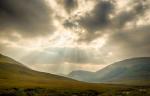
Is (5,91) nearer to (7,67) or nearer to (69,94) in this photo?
(69,94)

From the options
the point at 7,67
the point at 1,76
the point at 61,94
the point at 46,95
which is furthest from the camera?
the point at 7,67

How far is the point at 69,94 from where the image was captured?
9075cm

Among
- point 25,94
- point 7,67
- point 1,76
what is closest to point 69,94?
point 25,94

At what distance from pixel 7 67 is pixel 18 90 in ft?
336

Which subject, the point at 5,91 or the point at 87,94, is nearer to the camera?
the point at 5,91

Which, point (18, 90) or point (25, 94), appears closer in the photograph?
point (25, 94)

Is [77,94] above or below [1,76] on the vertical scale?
below

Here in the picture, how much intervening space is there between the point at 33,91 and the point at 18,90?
5942 mm

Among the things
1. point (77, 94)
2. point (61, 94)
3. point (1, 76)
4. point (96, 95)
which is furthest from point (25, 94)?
point (1, 76)

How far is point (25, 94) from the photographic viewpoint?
3371 inches

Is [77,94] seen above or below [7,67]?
below

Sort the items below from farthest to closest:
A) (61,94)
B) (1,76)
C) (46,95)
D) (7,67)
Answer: (7,67) < (1,76) < (61,94) < (46,95)

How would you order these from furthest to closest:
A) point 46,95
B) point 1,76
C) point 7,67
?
point 7,67
point 1,76
point 46,95

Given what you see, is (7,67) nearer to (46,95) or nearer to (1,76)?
(1,76)
